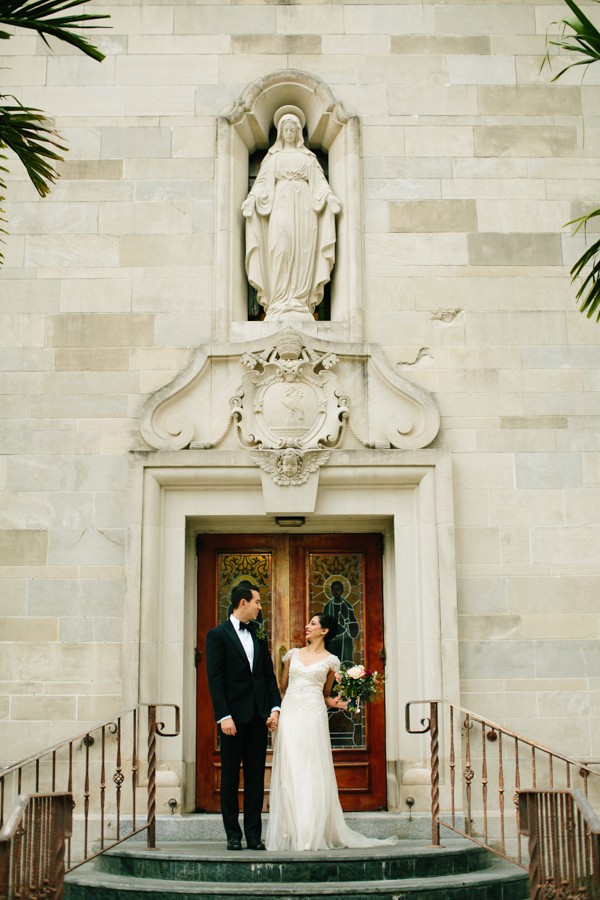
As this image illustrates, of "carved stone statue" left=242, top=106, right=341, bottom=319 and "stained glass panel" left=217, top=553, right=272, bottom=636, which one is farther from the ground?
"carved stone statue" left=242, top=106, right=341, bottom=319

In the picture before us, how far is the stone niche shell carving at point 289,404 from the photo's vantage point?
8.96m

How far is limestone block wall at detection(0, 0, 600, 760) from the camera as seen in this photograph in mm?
8727

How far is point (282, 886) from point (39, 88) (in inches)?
266

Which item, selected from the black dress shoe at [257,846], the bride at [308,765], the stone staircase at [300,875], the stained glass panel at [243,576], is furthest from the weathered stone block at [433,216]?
the black dress shoe at [257,846]

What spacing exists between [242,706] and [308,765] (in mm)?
574

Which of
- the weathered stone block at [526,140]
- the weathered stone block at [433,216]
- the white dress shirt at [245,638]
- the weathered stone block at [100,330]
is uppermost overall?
the weathered stone block at [526,140]

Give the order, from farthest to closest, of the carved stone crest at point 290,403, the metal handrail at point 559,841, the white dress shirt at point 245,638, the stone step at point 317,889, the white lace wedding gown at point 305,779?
the carved stone crest at point 290,403 < the white dress shirt at point 245,638 < the white lace wedding gown at point 305,779 < the stone step at point 317,889 < the metal handrail at point 559,841

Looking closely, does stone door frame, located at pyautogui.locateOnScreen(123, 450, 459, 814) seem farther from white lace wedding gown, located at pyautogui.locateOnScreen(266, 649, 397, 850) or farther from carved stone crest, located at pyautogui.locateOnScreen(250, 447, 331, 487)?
white lace wedding gown, located at pyautogui.locateOnScreen(266, 649, 397, 850)

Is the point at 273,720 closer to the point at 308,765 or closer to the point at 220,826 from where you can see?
the point at 308,765

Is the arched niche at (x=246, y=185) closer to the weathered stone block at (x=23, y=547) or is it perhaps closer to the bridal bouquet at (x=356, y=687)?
the weathered stone block at (x=23, y=547)

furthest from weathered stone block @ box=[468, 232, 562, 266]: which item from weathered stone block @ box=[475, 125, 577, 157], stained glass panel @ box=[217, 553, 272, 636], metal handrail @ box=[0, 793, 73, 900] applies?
metal handrail @ box=[0, 793, 73, 900]

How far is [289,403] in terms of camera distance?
8.96 meters

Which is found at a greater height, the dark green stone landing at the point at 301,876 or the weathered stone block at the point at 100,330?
the weathered stone block at the point at 100,330

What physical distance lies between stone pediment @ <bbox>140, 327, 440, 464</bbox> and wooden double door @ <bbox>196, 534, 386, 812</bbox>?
843 millimetres
